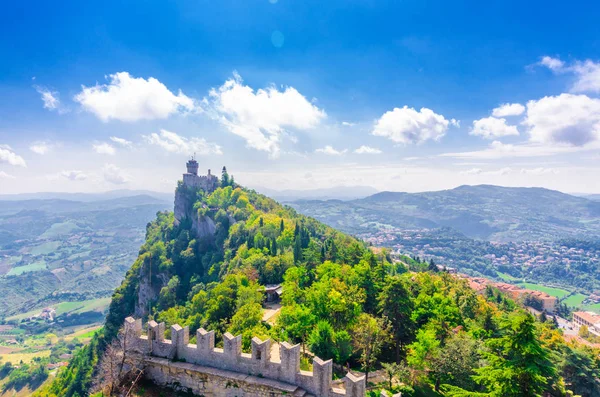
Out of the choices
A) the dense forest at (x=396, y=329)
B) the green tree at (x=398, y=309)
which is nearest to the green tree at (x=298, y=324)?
the dense forest at (x=396, y=329)

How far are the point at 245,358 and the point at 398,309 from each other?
16958 millimetres

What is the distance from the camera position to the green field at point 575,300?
566 ft

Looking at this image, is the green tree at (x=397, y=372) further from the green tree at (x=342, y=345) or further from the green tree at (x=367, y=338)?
the green tree at (x=342, y=345)

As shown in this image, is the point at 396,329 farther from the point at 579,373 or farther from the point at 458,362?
the point at 579,373

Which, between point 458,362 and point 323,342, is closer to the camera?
point 458,362

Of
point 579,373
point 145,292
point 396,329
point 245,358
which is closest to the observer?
point 245,358

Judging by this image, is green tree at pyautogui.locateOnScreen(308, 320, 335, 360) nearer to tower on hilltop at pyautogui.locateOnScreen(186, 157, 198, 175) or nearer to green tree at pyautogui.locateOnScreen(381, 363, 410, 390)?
green tree at pyautogui.locateOnScreen(381, 363, 410, 390)

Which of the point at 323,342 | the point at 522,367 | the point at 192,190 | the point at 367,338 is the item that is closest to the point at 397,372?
the point at 367,338

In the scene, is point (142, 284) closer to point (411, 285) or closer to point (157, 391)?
point (411, 285)

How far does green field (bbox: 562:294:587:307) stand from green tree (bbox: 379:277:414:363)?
190m

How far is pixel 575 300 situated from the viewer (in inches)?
7205

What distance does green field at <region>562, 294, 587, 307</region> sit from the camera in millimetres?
172625

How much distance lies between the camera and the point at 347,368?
24.7 meters

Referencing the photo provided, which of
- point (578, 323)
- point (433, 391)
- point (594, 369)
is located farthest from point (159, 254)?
point (578, 323)
